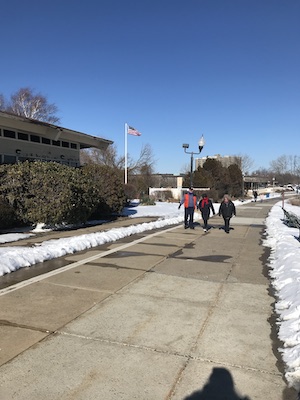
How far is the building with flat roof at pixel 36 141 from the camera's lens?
15648 millimetres

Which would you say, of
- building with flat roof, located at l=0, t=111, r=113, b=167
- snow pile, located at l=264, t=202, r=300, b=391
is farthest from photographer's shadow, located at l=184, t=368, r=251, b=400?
building with flat roof, located at l=0, t=111, r=113, b=167

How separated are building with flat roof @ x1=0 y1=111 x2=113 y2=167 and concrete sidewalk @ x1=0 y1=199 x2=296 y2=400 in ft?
33.8

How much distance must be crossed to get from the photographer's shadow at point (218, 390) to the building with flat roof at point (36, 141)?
13446 millimetres

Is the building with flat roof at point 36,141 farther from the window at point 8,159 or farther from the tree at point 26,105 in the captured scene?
the tree at point 26,105

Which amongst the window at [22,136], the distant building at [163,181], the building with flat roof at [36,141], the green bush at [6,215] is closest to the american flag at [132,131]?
the building with flat roof at [36,141]

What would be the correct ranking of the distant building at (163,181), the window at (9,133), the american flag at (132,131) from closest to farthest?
the window at (9,133), the american flag at (132,131), the distant building at (163,181)

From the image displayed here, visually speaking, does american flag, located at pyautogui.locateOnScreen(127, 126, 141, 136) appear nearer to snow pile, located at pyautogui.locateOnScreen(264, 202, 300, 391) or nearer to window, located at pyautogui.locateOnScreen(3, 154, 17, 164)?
window, located at pyautogui.locateOnScreen(3, 154, 17, 164)

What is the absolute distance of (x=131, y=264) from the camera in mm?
7453

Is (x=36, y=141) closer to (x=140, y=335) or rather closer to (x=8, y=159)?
(x=8, y=159)

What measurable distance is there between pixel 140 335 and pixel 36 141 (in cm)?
1575

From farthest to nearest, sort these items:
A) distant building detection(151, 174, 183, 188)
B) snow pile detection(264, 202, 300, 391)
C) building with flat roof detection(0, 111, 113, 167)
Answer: distant building detection(151, 174, 183, 188) < building with flat roof detection(0, 111, 113, 167) < snow pile detection(264, 202, 300, 391)

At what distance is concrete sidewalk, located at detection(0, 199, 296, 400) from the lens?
3004 mm

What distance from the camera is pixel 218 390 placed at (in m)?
2.97

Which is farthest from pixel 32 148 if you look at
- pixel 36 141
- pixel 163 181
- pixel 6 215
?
pixel 163 181
